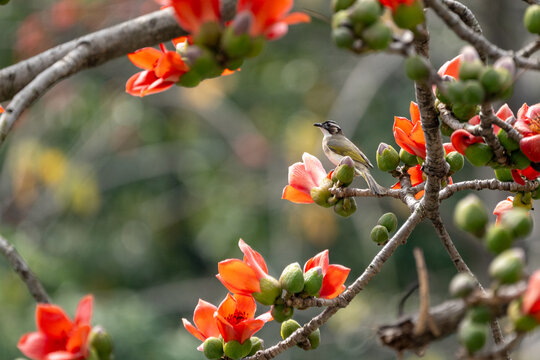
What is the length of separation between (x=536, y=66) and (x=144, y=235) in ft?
24.1

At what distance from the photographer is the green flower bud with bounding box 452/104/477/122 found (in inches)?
39.9

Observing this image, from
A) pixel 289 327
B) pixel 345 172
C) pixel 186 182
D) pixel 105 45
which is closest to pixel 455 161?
pixel 345 172

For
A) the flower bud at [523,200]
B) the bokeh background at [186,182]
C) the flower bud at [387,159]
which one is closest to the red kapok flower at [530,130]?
the flower bud at [523,200]

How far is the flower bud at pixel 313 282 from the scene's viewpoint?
1.01 metres

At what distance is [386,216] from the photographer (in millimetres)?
1146

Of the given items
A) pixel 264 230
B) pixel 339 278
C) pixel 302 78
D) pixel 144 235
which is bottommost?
pixel 144 235

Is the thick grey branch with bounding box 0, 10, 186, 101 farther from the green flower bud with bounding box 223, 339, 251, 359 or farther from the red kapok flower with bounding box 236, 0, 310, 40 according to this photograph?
the green flower bud with bounding box 223, 339, 251, 359

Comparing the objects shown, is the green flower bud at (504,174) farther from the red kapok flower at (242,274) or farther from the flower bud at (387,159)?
the red kapok flower at (242,274)

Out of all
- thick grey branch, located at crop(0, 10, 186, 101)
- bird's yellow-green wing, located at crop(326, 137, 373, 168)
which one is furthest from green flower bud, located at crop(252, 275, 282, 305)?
bird's yellow-green wing, located at crop(326, 137, 373, 168)

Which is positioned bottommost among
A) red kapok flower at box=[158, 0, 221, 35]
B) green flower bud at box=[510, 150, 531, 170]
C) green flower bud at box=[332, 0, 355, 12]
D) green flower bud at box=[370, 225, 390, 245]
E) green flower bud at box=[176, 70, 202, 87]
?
green flower bud at box=[370, 225, 390, 245]

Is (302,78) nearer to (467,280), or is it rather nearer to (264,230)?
(264,230)

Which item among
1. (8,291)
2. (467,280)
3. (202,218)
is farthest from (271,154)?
(467,280)

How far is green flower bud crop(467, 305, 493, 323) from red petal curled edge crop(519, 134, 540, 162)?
357 millimetres

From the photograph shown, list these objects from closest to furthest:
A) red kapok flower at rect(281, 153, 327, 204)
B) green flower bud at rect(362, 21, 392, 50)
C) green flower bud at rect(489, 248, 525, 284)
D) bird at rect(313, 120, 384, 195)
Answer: green flower bud at rect(489, 248, 525, 284)
green flower bud at rect(362, 21, 392, 50)
red kapok flower at rect(281, 153, 327, 204)
bird at rect(313, 120, 384, 195)
